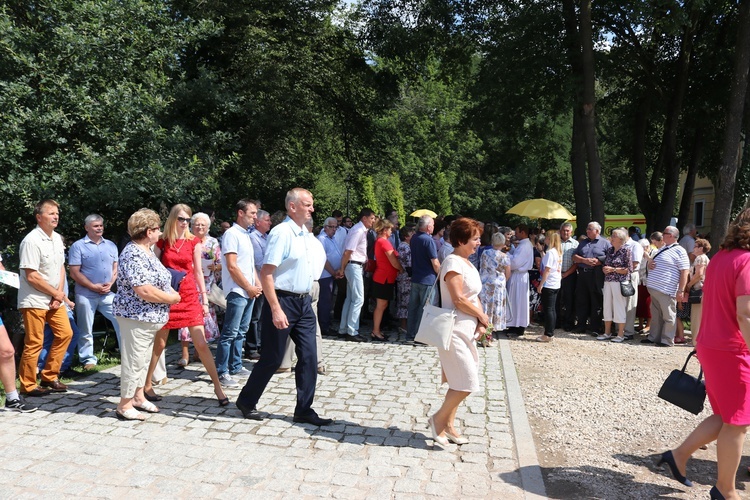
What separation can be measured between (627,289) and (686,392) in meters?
5.69

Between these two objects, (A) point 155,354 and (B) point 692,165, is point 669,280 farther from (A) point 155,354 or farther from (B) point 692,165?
(B) point 692,165

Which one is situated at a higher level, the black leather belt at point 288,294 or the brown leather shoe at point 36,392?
the black leather belt at point 288,294

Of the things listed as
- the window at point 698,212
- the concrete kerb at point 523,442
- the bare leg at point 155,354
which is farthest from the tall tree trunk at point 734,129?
the window at point 698,212

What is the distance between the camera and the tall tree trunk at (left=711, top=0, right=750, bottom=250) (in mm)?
12359

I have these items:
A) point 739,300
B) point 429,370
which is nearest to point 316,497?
point 739,300

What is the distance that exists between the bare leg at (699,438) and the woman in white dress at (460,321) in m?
1.48

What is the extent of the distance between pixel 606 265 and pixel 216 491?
7.97 m

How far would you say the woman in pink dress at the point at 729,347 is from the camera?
3602mm

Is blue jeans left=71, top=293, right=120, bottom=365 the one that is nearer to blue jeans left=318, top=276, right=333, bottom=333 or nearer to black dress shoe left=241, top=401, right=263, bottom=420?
black dress shoe left=241, top=401, right=263, bottom=420

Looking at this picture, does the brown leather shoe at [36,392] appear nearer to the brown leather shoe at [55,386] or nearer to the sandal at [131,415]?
the brown leather shoe at [55,386]

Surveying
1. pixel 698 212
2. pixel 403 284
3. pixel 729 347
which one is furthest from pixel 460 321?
pixel 698 212

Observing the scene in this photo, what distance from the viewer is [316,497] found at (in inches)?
146

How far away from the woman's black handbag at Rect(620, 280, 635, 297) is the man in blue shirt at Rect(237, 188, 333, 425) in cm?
642

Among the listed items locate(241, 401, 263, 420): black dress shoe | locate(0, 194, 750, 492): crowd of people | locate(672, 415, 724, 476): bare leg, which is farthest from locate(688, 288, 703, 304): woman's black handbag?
locate(241, 401, 263, 420): black dress shoe
